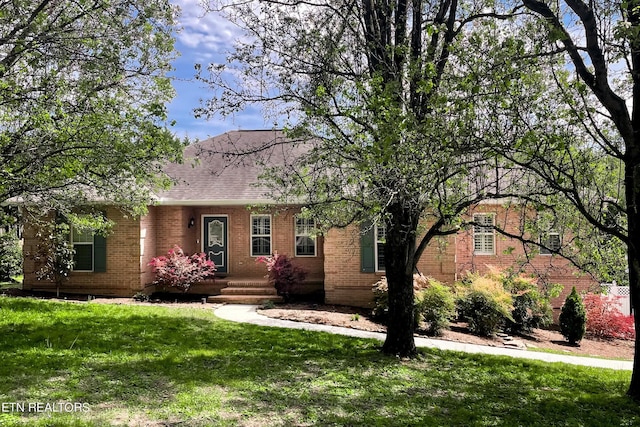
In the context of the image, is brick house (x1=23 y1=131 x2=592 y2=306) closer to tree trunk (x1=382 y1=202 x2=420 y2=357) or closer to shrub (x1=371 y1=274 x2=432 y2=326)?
shrub (x1=371 y1=274 x2=432 y2=326)

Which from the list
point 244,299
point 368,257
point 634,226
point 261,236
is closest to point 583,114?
point 634,226

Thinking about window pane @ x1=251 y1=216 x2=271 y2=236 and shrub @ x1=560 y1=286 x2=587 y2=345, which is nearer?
shrub @ x1=560 y1=286 x2=587 y2=345

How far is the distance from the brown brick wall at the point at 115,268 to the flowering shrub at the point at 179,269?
0.69 meters

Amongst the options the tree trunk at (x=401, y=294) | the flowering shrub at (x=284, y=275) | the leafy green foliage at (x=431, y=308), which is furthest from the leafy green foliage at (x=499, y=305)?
the flowering shrub at (x=284, y=275)

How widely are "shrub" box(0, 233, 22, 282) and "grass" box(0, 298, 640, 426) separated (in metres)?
9.48

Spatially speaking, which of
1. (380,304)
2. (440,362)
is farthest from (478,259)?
(440,362)

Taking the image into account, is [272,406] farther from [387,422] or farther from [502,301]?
[502,301]

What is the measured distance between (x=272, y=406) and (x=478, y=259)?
38.9ft

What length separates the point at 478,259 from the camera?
51.5 ft

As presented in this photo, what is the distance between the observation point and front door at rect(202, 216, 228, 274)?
17.0 meters

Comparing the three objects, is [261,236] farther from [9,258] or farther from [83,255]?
[9,258]

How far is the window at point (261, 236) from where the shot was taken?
55.2 feet

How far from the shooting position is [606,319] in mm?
14156

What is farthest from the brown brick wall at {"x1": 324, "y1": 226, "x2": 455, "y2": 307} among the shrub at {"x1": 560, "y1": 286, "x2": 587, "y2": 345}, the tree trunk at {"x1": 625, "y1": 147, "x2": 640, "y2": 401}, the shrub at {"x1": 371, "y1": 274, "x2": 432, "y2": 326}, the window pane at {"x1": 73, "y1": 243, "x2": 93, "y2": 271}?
the tree trunk at {"x1": 625, "y1": 147, "x2": 640, "y2": 401}
